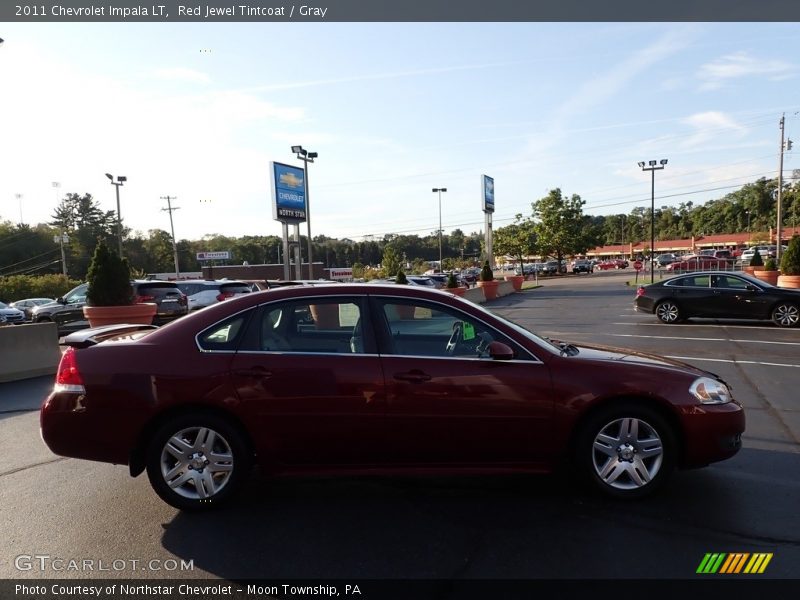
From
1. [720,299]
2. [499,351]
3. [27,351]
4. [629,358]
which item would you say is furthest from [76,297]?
[629,358]

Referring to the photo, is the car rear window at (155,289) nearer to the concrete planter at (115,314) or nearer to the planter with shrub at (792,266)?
the concrete planter at (115,314)

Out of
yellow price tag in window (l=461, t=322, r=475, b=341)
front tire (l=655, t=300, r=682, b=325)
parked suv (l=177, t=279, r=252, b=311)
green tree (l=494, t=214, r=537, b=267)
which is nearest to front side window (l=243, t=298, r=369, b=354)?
yellow price tag in window (l=461, t=322, r=475, b=341)

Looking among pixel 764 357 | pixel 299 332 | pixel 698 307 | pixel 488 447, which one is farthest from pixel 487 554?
pixel 698 307

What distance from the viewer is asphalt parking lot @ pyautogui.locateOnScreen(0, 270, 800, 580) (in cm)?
320

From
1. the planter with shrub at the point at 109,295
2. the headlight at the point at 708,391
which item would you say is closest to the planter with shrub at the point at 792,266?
the headlight at the point at 708,391

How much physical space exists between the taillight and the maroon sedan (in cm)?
1

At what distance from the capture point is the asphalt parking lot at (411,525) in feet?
10.5

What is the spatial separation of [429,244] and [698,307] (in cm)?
13385

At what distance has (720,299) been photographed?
13.9m

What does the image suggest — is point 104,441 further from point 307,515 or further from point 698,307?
point 698,307

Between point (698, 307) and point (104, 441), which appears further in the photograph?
Answer: point (698, 307)

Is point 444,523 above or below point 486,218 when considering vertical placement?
below

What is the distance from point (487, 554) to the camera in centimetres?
330

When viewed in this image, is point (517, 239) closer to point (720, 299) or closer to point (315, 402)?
point (720, 299)
